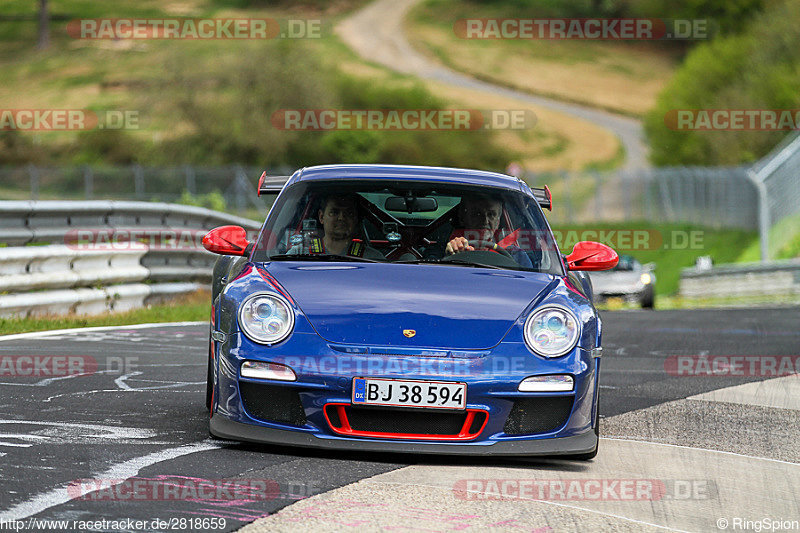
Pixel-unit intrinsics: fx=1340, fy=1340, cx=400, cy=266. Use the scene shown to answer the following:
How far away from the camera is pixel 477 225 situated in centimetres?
751

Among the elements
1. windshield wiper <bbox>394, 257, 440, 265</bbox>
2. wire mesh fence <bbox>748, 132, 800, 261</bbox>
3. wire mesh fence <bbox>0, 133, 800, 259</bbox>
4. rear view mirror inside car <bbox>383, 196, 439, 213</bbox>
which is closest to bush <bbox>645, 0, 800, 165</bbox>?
wire mesh fence <bbox>0, 133, 800, 259</bbox>

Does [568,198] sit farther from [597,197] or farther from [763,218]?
[763,218]

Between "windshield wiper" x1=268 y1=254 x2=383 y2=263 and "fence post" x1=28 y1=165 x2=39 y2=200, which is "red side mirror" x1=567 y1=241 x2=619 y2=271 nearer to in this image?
"windshield wiper" x1=268 y1=254 x2=383 y2=263

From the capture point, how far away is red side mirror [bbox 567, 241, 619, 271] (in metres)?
7.21

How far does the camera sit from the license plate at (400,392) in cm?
599

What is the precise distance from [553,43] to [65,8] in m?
45.4

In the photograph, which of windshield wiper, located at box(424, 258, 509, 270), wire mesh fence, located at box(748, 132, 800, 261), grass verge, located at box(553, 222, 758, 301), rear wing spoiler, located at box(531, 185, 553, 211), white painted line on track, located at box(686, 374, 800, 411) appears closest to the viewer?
windshield wiper, located at box(424, 258, 509, 270)

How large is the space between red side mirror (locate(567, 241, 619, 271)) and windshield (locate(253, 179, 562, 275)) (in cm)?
18

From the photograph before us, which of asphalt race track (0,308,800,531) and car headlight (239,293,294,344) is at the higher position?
car headlight (239,293,294,344)

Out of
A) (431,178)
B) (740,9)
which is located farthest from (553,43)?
(431,178)

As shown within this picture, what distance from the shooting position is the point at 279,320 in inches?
244

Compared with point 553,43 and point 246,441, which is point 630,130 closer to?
point 553,43

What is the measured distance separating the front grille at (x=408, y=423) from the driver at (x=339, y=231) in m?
1.20

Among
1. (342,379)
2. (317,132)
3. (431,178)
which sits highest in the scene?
(317,132)
